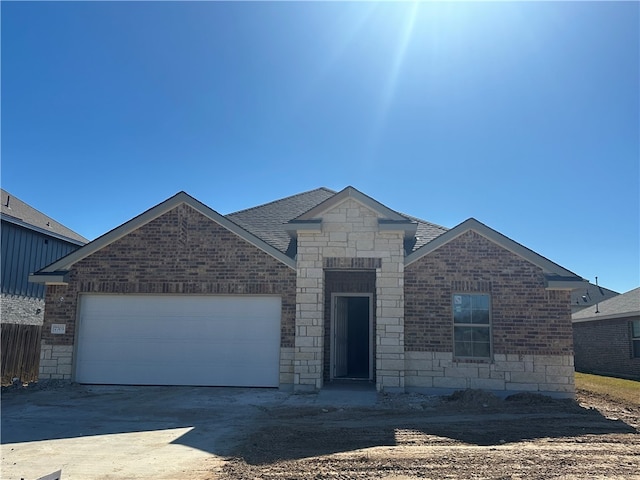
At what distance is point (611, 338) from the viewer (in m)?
21.0

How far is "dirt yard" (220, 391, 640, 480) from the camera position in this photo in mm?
6211

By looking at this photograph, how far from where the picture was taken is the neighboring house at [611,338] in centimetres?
1950

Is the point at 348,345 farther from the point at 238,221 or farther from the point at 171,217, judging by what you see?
the point at 171,217

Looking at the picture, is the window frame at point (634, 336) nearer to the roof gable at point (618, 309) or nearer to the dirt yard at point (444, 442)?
the roof gable at point (618, 309)

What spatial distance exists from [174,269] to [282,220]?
3751 millimetres

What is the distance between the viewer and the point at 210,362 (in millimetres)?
12812

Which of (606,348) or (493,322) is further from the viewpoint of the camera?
(606,348)

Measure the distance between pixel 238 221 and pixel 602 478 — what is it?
11499mm

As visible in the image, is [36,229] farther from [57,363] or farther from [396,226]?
[396,226]

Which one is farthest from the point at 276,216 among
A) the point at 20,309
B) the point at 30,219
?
the point at 30,219

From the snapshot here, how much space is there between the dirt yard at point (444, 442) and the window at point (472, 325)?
1379 mm

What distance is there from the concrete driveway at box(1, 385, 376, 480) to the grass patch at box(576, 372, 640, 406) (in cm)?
621

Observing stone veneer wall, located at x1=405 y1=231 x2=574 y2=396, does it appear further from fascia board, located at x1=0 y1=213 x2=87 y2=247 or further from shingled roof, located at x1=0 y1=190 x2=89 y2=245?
shingled roof, located at x1=0 y1=190 x2=89 y2=245

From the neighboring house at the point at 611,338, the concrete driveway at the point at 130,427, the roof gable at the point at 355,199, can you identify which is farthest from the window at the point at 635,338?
the concrete driveway at the point at 130,427
